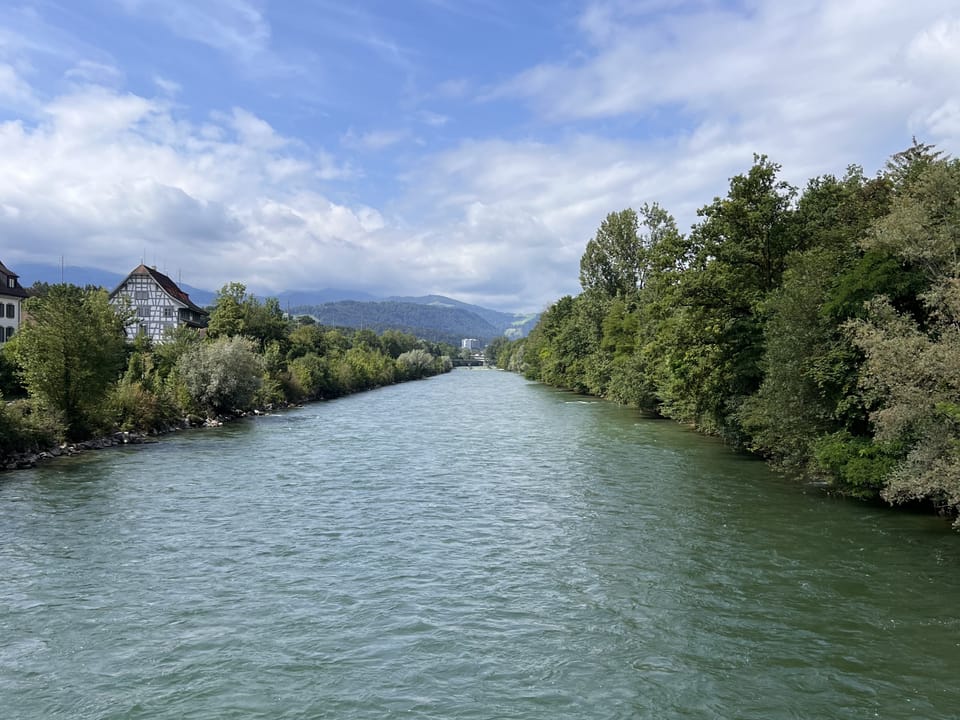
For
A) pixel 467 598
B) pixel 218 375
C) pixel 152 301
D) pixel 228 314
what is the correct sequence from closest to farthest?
pixel 467 598
pixel 218 375
pixel 228 314
pixel 152 301

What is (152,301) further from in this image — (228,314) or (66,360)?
(66,360)

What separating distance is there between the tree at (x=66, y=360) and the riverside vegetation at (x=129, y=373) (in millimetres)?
49

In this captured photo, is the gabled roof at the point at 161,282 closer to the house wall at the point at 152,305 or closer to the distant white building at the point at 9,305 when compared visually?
the house wall at the point at 152,305

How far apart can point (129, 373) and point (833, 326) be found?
41.8 meters

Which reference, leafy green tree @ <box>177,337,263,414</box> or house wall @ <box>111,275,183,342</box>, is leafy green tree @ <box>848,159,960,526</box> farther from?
house wall @ <box>111,275,183,342</box>

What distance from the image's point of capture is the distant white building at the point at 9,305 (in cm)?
6656

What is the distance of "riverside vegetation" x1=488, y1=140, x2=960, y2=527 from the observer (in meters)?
18.5

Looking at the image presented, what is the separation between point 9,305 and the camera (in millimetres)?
67875

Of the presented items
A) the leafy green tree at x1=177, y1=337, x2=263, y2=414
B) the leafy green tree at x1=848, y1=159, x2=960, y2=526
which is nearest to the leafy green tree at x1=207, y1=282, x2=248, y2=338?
the leafy green tree at x1=177, y1=337, x2=263, y2=414

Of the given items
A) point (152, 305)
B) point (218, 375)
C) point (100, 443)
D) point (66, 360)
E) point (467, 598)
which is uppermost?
point (152, 305)

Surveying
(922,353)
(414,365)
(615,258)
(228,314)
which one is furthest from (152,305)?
(922,353)

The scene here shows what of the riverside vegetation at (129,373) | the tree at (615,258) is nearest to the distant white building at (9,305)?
the riverside vegetation at (129,373)

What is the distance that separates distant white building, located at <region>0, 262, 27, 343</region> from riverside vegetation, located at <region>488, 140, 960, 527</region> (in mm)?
61835

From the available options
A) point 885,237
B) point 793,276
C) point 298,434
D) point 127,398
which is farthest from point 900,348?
point 127,398
